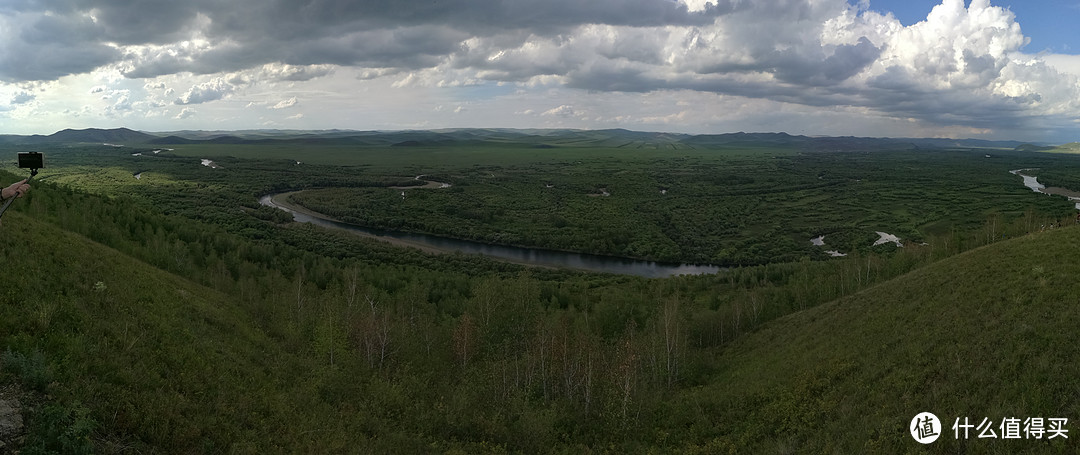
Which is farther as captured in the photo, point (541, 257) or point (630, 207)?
point (630, 207)

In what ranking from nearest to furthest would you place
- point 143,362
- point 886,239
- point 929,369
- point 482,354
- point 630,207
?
point 143,362 → point 929,369 → point 482,354 → point 886,239 → point 630,207

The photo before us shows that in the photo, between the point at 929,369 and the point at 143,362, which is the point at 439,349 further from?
the point at 929,369

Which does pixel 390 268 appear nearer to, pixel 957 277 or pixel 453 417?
pixel 453 417

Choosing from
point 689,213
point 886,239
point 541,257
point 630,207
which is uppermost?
point 630,207

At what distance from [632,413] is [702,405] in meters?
3.75

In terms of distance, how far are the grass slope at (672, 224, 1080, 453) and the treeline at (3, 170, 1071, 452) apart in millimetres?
3353

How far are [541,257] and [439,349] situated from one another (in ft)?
211

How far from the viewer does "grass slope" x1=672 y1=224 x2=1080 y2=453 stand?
15391 mm

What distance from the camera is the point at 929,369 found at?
738 inches

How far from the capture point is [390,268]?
68.6 meters

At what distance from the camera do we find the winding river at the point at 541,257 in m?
88.2

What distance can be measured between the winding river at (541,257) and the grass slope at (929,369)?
174 feet

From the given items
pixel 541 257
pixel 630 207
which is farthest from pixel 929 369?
pixel 630 207

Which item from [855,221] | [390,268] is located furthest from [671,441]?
[855,221]
